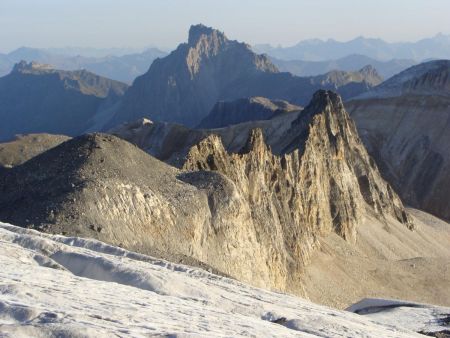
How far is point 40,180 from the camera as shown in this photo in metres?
29.3

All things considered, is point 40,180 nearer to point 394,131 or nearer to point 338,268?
point 338,268

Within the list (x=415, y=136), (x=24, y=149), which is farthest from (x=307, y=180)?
(x=415, y=136)

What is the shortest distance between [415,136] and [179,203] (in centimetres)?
6887

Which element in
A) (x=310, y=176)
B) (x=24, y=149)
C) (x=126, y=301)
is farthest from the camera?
(x=24, y=149)

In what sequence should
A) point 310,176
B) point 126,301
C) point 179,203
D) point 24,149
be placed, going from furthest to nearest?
point 24,149, point 310,176, point 179,203, point 126,301

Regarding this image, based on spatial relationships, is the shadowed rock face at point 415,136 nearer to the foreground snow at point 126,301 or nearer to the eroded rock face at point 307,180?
the eroded rock face at point 307,180

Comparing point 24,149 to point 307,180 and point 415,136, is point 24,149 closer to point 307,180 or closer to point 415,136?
point 307,180

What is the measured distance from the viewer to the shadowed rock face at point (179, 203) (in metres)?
26.5

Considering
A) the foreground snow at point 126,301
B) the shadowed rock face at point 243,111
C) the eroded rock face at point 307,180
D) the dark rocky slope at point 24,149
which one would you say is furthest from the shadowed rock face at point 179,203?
the shadowed rock face at point 243,111

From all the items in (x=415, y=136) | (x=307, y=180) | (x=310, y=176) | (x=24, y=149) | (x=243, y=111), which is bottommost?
(x=243, y=111)

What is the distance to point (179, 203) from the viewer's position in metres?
30.5

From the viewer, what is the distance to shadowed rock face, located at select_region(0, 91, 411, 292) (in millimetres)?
26516

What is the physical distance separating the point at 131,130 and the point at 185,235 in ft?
220

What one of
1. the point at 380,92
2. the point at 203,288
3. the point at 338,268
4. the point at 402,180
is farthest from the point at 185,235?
the point at 380,92
